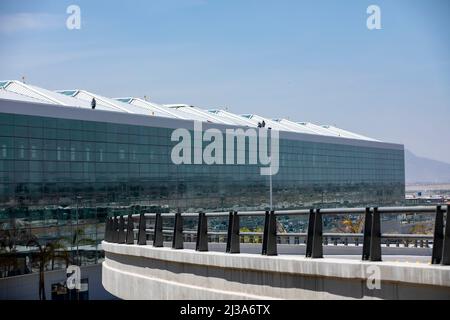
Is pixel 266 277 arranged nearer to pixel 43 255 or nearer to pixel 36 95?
pixel 43 255

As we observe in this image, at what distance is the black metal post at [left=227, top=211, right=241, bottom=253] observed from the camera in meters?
14.2

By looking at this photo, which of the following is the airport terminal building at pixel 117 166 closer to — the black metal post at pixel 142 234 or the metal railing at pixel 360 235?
the black metal post at pixel 142 234

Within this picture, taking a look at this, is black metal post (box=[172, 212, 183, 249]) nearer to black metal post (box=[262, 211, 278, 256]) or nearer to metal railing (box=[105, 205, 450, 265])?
metal railing (box=[105, 205, 450, 265])

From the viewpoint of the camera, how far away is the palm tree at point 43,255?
57.3 meters

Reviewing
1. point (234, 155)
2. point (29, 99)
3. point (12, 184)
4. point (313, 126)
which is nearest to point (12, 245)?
point (12, 184)

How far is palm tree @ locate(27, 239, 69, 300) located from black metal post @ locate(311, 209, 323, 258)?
47408mm

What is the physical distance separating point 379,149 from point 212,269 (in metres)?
104

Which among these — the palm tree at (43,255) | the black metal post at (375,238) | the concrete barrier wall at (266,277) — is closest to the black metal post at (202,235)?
the concrete barrier wall at (266,277)

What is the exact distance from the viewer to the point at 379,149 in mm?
115438

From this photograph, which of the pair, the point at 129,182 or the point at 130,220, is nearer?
the point at 130,220

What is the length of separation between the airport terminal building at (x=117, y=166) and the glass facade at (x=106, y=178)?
3.0 inches

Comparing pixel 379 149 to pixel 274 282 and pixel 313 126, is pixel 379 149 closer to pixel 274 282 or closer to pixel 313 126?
pixel 313 126

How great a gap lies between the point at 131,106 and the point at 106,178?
1397 centimetres

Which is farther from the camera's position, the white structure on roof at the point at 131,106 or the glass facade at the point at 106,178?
the white structure on roof at the point at 131,106
